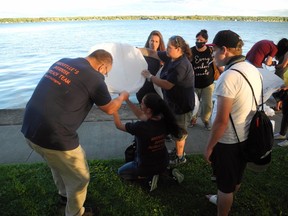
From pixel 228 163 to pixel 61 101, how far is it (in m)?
1.61

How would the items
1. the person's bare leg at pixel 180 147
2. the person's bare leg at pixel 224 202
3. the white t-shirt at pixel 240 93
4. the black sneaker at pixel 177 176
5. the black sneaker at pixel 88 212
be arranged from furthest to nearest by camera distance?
the person's bare leg at pixel 180 147
the black sneaker at pixel 177 176
the black sneaker at pixel 88 212
the person's bare leg at pixel 224 202
the white t-shirt at pixel 240 93

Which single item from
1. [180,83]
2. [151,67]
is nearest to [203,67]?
[151,67]

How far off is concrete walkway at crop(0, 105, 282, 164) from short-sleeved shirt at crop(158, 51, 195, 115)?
1133mm

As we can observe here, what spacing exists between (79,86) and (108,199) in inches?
62.2

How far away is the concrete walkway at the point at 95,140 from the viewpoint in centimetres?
455

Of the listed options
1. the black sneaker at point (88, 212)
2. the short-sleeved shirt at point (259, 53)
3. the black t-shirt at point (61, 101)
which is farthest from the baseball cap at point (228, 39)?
the short-sleeved shirt at point (259, 53)

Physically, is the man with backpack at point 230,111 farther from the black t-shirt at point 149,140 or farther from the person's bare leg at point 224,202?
the black t-shirt at point 149,140

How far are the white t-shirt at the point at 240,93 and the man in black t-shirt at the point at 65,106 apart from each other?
1.08 meters

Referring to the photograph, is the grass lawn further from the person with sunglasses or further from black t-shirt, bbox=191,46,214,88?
black t-shirt, bbox=191,46,214,88

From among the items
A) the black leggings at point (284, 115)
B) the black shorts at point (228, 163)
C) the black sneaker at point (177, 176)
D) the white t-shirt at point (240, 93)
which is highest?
the white t-shirt at point (240, 93)

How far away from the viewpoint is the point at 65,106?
250 centimetres

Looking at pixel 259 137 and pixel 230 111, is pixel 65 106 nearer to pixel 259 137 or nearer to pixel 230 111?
Result: pixel 230 111

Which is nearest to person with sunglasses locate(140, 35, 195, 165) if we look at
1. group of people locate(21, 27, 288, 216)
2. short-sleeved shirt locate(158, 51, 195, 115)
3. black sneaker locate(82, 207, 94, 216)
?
short-sleeved shirt locate(158, 51, 195, 115)

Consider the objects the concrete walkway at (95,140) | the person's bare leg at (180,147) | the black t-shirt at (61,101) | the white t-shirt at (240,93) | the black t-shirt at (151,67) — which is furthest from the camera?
the concrete walkway at (95,140)
